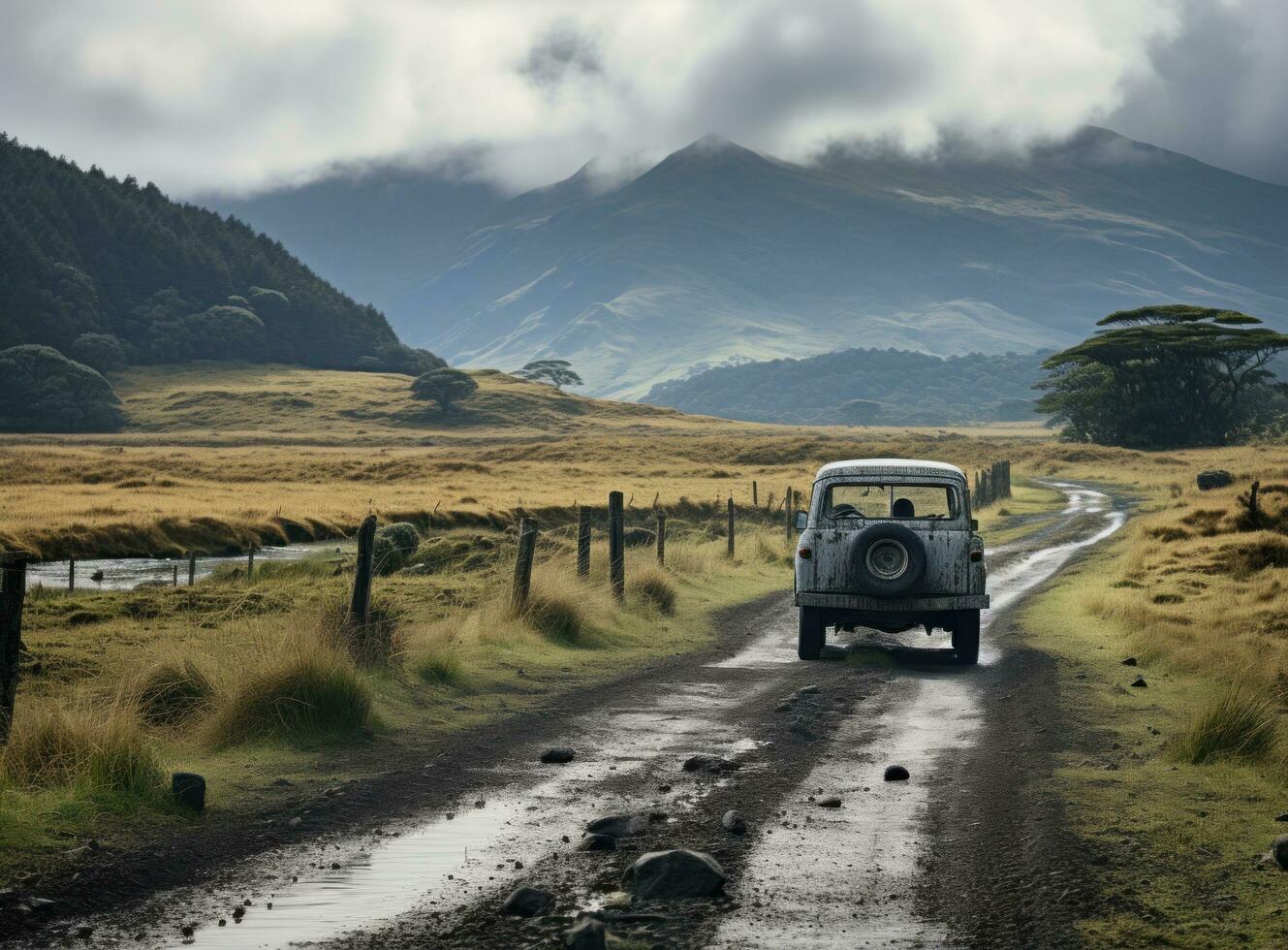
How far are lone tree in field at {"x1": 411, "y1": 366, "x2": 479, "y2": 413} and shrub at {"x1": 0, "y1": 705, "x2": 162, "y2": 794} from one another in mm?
158121

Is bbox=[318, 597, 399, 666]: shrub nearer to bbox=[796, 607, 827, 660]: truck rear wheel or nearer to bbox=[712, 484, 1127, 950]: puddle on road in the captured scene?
bbox=[712, 484, 1127, 950]: puddle on road

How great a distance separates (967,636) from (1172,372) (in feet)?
303

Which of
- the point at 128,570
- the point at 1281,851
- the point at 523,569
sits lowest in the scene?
the point at 128,570

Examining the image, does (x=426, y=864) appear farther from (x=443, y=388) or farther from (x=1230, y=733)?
(x=443, y=388)

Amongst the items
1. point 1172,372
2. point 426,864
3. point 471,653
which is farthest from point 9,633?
point 1172,372

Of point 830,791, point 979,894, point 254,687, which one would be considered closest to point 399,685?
point 254,687

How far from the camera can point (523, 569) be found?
58.4 ft

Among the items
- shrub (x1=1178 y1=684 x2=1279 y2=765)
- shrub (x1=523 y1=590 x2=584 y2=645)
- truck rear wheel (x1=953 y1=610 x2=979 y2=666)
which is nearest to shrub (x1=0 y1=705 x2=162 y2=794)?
shrub (x1=1178 y1=684 x2=1279 y2=765)

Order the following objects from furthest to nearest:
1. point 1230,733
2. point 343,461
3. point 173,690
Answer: point 343,461, point 173,690, point 1230,733

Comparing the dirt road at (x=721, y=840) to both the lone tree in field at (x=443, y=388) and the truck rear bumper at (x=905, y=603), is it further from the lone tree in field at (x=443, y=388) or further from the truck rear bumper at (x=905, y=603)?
the lone tree in field at (x=443, y=388)

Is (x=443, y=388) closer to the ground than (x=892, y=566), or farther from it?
farther from it

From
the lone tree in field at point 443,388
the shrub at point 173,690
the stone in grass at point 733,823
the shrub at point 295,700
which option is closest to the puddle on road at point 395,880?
the stone in grass at point 733,823

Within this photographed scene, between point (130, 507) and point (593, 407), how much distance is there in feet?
472

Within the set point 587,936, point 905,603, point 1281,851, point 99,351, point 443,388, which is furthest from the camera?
point 99,351
